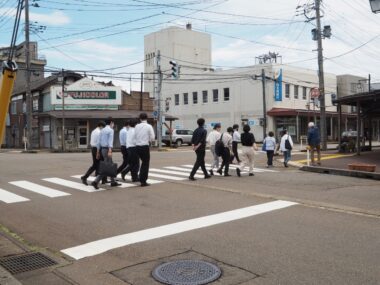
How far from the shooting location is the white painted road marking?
241 inches

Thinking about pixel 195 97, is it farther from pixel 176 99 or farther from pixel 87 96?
pixel 87 96

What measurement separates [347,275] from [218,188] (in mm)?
6675

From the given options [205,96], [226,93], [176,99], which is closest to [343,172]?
[226,93]

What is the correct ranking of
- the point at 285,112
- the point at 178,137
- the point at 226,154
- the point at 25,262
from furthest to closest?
the point at 285,112, the point at 178,137, the point at 226,154, the point at 25,262

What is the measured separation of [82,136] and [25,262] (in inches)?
1409

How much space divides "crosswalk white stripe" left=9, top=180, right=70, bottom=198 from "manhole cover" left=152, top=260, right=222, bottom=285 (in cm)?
629

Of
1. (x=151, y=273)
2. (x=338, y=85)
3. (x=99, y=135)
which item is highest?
(x=338, y=85)

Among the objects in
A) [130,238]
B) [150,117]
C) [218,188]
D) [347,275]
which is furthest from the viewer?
[150,117]

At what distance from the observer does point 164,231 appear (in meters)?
7.00

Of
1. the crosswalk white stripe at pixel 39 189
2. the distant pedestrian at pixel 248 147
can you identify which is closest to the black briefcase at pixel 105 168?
the crosswalk white stripe at pixel 39 189

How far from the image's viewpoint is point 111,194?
1074 centimetres

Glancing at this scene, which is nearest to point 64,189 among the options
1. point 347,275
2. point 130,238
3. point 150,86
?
point 130,238

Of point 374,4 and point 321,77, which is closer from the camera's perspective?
point 374,4

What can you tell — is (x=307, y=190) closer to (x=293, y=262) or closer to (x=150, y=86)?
(x=293, y=262)
